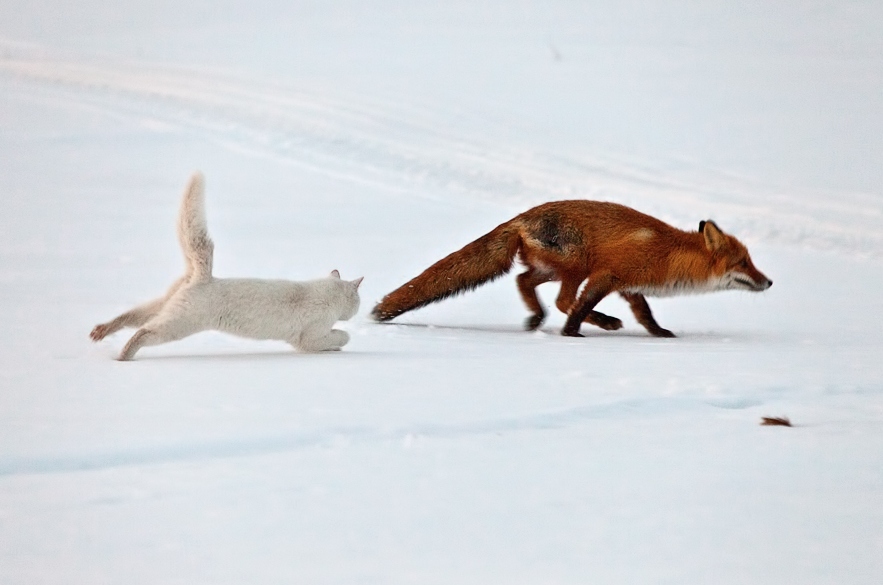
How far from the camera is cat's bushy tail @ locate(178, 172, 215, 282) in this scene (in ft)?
20.2

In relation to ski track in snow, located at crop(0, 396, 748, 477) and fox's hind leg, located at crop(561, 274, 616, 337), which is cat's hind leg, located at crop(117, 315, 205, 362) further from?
fox's hind leg, located at crop(561, 274, 616, 337)

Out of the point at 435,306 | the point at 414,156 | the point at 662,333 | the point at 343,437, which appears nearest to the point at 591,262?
the point at 662,333

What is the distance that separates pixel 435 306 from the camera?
925 cm

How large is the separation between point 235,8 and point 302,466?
63.8 feet

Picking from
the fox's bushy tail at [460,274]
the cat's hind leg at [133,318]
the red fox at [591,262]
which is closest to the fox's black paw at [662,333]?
the red fox at [591,262]

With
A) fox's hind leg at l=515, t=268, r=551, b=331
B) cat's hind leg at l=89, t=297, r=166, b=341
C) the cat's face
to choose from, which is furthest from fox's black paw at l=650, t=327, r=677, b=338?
cat's hind leg at l=89, t=297, r=166, b=341

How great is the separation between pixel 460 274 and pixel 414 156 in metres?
6.44

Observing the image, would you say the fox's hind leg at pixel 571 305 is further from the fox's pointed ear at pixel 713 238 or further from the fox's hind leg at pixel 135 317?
the fox's hind leg at pixel 135 317

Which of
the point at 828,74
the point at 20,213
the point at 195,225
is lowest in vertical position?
the point at 20,213

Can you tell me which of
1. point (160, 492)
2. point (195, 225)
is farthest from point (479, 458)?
point (195, 225)

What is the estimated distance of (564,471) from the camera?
4.49m

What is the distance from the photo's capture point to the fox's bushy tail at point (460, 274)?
26.2 feet

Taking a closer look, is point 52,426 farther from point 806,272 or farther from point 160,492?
point 806,272

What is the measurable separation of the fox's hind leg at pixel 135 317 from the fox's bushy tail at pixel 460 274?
6.12 ft
